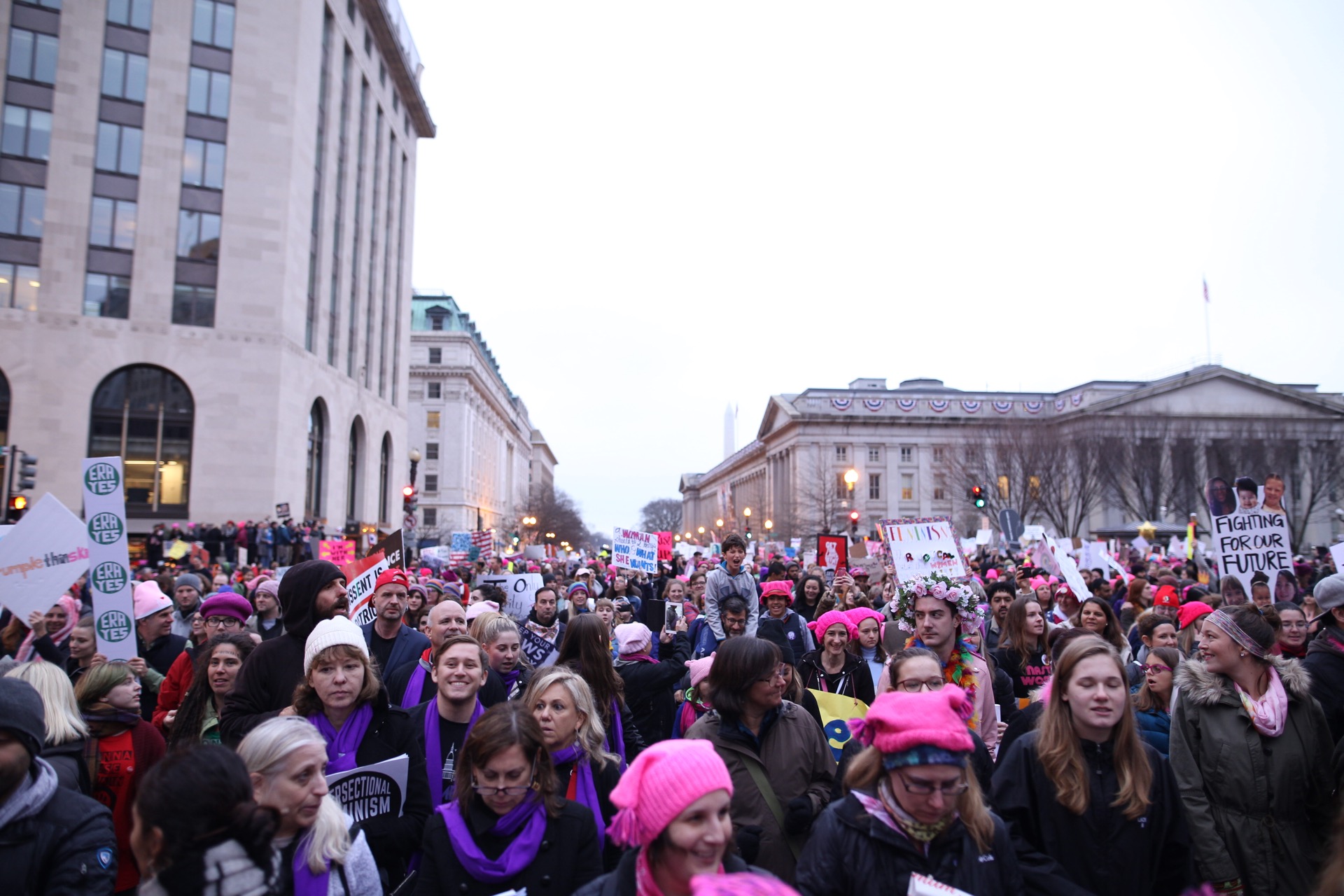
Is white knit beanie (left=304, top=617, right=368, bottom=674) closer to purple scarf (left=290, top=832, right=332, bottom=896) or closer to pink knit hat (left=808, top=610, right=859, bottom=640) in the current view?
purple scarf (left=290, top=832, right=332, bottom=896)

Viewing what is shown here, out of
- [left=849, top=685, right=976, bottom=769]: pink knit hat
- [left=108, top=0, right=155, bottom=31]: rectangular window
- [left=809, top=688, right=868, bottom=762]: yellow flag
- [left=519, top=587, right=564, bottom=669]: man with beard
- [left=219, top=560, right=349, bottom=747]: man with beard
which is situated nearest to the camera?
[left=849, top=685, right=976, bottom=769]: pink knit hat

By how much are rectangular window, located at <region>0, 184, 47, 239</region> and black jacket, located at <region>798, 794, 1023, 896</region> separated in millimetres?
37692

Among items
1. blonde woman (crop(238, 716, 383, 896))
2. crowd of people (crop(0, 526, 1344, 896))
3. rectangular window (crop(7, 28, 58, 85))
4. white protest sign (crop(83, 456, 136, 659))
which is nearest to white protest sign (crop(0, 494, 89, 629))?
white protest sign (crop(83, 456, 136, 659))

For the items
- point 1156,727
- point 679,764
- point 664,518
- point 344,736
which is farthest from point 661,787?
point 664,518

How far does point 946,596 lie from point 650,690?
2163mm

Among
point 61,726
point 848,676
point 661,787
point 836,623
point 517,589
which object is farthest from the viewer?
point 517,589

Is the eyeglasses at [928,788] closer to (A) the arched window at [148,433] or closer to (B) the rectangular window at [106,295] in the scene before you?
(A) the arched window at [148,433]

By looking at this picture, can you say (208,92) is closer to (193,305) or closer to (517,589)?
(193,305)

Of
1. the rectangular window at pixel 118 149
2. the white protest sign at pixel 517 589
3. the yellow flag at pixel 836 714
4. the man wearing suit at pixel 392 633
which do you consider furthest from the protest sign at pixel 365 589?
the rectangular window at pixel 118 149

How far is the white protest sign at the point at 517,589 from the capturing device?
11141mm

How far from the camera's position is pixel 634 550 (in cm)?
1639

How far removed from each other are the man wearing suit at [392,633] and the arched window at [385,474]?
43.2 m

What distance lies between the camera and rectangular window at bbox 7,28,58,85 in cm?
3092

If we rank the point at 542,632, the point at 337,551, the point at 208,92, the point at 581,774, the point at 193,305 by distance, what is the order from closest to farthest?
the point at 581,774
the point at 542,632
the point at 337,551
the point at 193,305
the point at 208,92
